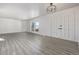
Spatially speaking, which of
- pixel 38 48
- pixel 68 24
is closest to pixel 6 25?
pixel 68 24

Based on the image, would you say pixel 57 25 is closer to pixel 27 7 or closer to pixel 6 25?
pixel 27 7

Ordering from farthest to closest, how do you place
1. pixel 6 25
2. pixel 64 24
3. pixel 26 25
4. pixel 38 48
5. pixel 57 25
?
pixel 26 25 < pixel 6 25 < pixel 57 25 < pixel 64 24 < pixel 38 48

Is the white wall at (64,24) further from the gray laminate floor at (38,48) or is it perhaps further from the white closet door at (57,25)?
the gray laminate floor at (38,48)

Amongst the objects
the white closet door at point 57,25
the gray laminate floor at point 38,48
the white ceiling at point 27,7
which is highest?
the white ceiling at point 27,7

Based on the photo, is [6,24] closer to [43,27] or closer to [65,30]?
[43,27]

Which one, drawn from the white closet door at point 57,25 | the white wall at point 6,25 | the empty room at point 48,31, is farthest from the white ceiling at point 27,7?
the white wall at point 6,25

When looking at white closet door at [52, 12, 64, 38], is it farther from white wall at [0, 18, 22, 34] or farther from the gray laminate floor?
white wall at [0, 18, 22, 34]

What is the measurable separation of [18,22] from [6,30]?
9.89 feet

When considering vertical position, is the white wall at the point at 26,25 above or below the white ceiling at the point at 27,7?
below

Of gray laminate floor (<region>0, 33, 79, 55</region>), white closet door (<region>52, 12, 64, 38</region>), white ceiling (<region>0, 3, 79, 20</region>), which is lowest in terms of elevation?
gray laminate floor (<region>0, 33, 79, 55</region>)

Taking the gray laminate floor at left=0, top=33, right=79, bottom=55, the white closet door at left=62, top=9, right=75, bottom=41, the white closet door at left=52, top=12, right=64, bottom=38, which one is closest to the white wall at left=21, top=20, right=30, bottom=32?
the white closet door at left=52, top=12, right=64, bottom=38

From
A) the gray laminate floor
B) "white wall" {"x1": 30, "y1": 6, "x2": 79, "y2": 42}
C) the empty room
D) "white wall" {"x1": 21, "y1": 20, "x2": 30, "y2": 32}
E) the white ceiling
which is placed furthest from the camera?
"white wall" {"x1": 21, "y1": 20, "x2": 30, "y2": 32}

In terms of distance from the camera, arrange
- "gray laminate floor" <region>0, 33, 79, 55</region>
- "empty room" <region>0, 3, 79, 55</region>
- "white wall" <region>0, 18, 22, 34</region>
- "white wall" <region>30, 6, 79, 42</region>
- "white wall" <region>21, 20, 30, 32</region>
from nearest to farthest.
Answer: "gray laminate floor" <region>0, 33, 79, 55</region>, "empty room" <region>0, 3, 79, 55</region>, "white wall" <region>30, 6, 79, 42</region>, "white wall" <region>0, 18, 22, 34</region>, "white wall" <region>21, 20, 30, 32</region>

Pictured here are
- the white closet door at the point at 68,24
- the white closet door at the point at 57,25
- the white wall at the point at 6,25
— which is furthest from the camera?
the white wall at the point at 6,25
